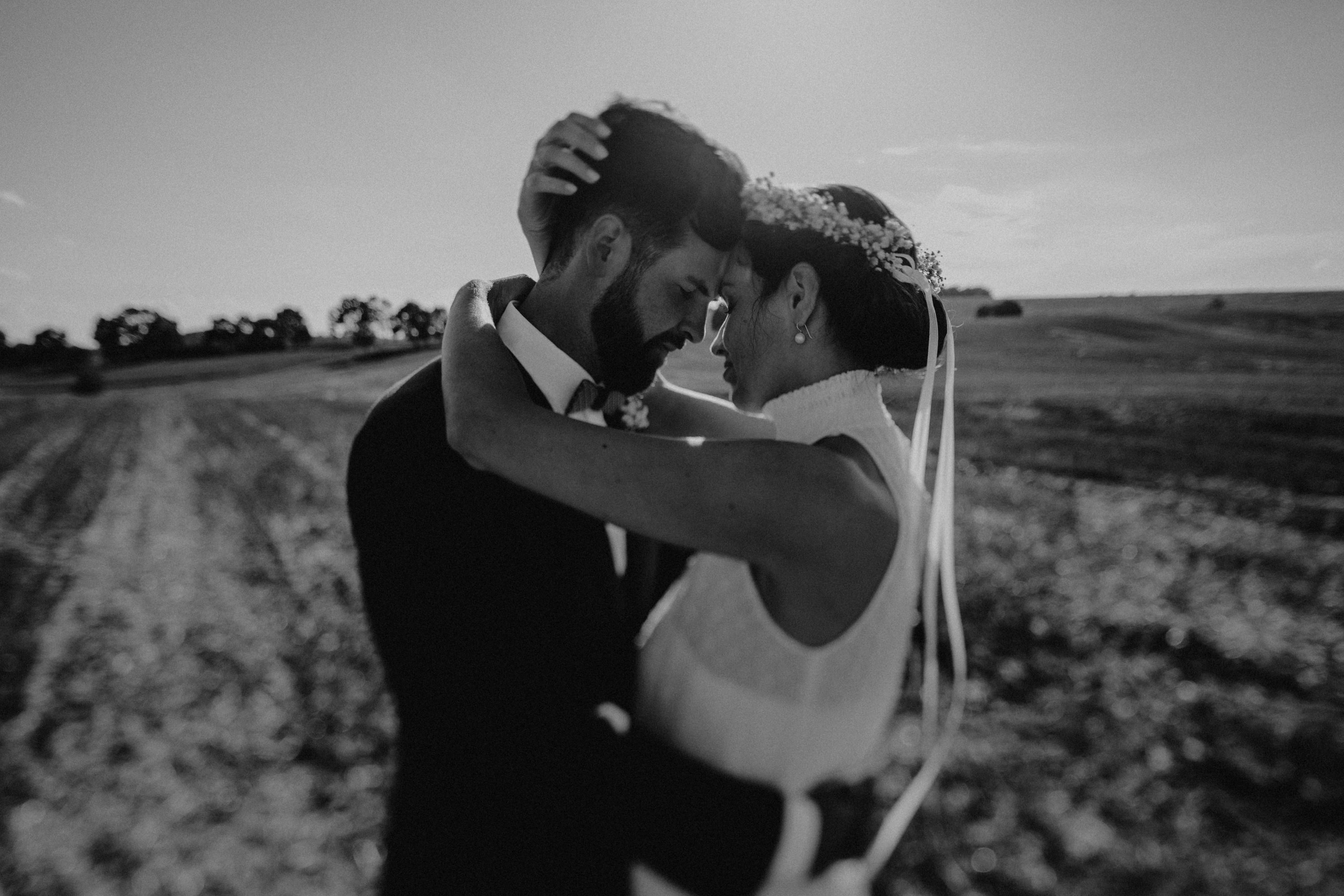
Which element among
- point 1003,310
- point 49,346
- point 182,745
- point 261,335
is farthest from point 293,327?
point 182,745

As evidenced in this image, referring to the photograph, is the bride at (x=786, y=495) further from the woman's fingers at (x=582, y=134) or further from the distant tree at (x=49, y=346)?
the distant tree at (x=49, y=346)

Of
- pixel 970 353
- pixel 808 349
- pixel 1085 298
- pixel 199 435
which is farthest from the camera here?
pixel 1085 298

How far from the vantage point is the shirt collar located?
105 inches

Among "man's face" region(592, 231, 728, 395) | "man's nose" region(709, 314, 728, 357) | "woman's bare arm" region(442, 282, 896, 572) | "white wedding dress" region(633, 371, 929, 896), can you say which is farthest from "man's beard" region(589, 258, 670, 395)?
"white wedding dress" region(633, 371, 929, 896)

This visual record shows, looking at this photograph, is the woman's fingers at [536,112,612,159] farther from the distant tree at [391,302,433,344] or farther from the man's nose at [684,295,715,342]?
the distant tree at [391,302,433,344]

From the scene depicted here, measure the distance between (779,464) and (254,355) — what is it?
9474 centimetres

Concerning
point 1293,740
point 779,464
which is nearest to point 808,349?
point 779,464

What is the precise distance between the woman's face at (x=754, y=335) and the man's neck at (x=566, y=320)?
20.5 inches

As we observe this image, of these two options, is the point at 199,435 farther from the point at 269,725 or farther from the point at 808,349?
the point at 808,349

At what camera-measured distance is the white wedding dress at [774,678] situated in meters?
2.01

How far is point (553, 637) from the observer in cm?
211

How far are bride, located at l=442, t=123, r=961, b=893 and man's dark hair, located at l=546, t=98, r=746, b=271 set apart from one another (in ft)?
0.42

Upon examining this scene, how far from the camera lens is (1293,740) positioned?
539cm

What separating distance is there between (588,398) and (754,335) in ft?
2.22
